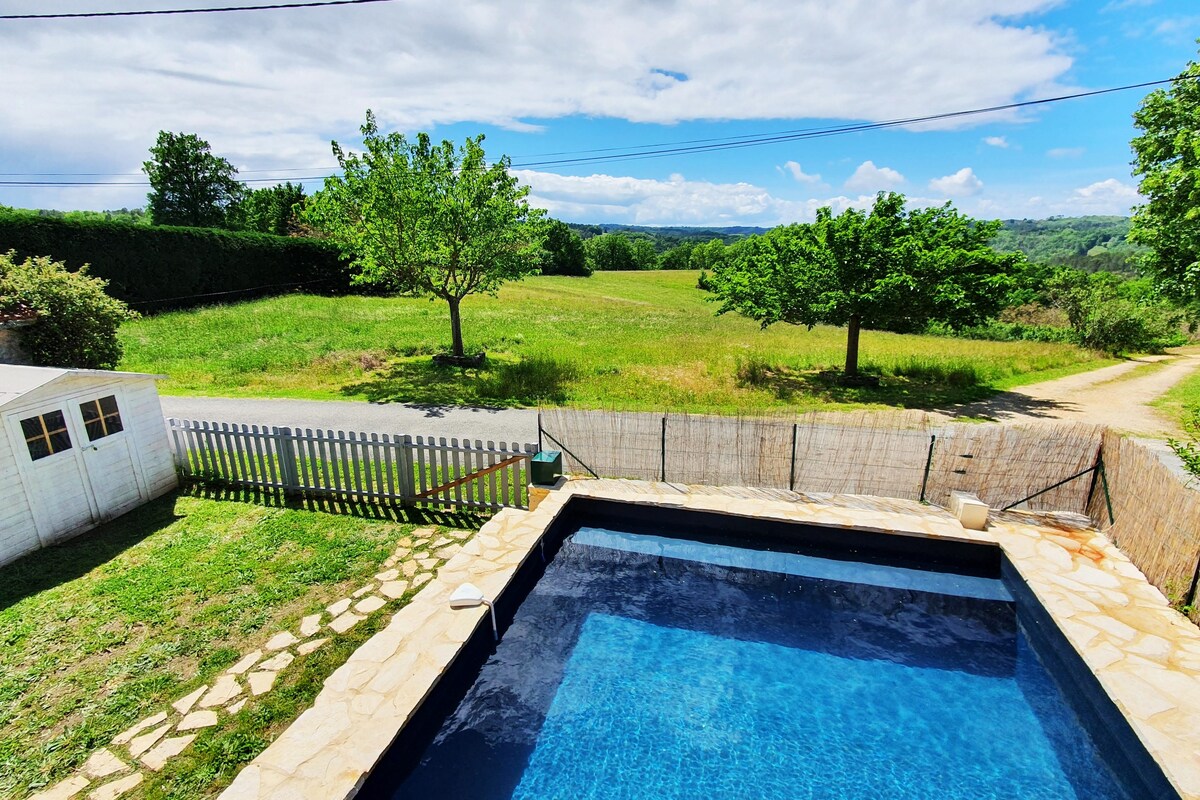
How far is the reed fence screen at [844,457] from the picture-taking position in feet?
27.6

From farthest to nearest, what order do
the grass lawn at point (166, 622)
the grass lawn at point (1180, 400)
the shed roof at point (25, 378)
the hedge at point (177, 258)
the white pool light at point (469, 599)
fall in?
the hedge at point (177, 258) < the grass lawn at point (1180, 400) < the shed roof at point (25, 378) < the white pool light at point (469, 599) < the grass lawn at point (166, 622)

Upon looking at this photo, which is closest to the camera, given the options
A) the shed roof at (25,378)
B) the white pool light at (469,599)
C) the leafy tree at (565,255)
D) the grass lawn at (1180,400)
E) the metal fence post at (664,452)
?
the white pool light at (469,599)

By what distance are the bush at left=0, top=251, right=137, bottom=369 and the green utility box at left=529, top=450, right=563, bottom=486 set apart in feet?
33.8

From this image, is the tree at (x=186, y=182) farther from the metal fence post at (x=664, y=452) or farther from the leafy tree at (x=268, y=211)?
the metal fence post at (x=664, y=452)

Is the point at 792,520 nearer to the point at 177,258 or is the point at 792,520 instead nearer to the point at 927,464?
the point at 927,464

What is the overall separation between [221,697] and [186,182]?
6537cm

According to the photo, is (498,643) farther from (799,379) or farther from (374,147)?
(374,147)

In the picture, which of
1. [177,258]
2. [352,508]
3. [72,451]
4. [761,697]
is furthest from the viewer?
[177,258]

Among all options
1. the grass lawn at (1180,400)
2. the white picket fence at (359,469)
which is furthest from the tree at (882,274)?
the white picket fence at (359,469)

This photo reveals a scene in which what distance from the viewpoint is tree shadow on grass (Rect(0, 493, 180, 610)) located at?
6496 mm

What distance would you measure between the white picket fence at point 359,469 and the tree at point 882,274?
12628 mm

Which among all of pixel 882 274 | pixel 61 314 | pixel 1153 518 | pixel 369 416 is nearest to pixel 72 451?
pixel 61 314

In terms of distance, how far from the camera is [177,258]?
26922 mm

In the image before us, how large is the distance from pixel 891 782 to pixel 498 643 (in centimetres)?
413
